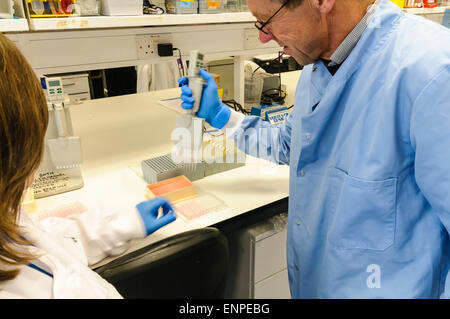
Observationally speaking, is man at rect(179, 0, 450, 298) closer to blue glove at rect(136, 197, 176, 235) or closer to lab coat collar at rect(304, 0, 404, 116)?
lab coat collar at rect(304, 0, 404, 116)

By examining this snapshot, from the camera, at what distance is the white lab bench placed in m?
1.11

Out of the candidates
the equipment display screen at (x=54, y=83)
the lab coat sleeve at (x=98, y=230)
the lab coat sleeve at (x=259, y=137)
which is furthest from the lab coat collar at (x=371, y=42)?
the equipment display screen at (x=54, y=83)

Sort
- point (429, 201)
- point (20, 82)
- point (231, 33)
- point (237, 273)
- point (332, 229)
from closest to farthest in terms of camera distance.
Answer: point (20, 82) → point (429, 201) → point (332, 229) → point (237, 273) → point (231, 33)

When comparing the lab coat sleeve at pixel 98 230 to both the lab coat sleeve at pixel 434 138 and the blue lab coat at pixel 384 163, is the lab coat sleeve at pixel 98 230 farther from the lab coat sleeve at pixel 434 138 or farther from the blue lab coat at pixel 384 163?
the lab coat sleeve at pixel 434 138

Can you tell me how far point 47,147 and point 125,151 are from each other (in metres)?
0.44

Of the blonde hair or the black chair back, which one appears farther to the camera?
the black chair back

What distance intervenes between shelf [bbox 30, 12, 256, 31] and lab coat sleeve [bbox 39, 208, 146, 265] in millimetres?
600

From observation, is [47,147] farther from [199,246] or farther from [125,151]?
[199,246]

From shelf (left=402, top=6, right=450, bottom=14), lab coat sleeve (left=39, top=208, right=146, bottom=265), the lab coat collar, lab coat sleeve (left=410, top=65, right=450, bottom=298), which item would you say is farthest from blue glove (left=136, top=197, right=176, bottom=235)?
shelf (left=402, top=6, right=450, bottom=14)

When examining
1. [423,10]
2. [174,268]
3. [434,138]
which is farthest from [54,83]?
[423,10]

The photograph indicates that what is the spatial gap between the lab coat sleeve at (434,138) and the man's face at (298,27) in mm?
302

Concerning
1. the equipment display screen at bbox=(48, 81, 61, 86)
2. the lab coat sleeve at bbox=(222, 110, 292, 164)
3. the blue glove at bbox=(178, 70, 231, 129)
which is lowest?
the lab coat sleeve at bbox=(222, 110, 292, 164)

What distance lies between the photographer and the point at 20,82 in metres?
0.56

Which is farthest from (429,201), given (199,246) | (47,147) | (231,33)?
(231,33)
